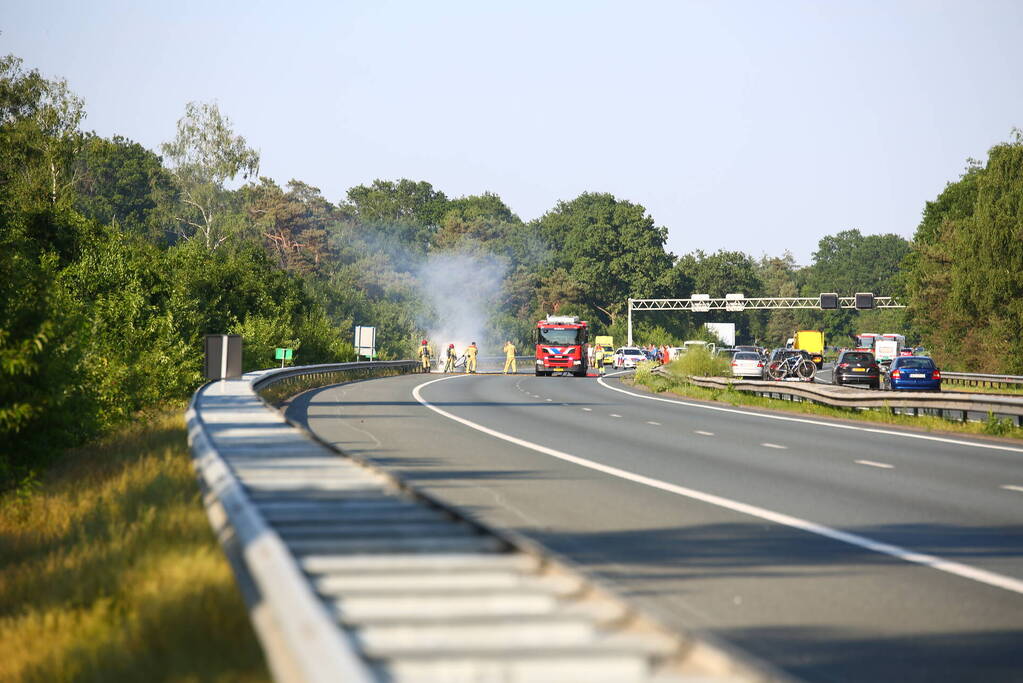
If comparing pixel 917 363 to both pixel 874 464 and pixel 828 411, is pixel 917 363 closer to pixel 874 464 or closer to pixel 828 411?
pixel 828 411

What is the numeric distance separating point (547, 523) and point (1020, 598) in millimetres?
4305

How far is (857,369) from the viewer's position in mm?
52375

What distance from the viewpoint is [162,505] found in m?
10.9

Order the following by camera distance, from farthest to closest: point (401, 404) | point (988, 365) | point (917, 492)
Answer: point (988, 365) < point (401, 404) < point (917, 492)

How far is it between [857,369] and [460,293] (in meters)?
71.0

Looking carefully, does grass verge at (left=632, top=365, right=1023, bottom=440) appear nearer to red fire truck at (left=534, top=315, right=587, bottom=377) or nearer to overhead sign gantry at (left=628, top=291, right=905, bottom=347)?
red fire truck at (left=534, top=315, right=587, bottom=377)

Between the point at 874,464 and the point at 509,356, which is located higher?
the point at 509,356

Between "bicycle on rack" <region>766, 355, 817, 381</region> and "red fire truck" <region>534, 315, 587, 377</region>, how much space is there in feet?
31.2

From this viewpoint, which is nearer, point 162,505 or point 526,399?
point 162,505

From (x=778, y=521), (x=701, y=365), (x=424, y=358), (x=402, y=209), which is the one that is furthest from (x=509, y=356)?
(x=402, y=209)

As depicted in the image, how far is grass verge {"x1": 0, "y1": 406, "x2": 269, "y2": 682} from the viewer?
20.2 ft

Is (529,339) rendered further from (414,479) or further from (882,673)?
(882,673)

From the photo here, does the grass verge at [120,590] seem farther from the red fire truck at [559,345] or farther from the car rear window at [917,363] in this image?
the red fire truck at [559,345]

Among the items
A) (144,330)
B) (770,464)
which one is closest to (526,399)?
(144,330)
